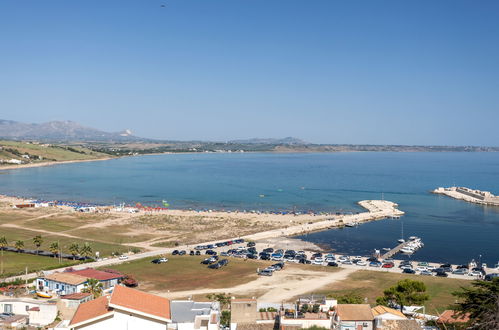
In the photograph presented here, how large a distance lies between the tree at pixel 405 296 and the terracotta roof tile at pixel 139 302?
14143 mm

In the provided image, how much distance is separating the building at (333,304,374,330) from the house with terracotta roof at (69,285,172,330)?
608 centimetres

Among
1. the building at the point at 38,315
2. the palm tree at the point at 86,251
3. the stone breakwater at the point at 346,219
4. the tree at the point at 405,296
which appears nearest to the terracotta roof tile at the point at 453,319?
the tree at the point at 405,296

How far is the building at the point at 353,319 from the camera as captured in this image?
15844mm

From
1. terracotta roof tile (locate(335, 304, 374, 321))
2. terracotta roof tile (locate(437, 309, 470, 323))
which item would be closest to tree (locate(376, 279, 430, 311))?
terracotta roof tile (locate(437, 309, 470, 323))

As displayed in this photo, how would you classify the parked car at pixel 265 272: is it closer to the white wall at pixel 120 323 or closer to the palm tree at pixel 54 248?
the palm tree at pixel 54 248

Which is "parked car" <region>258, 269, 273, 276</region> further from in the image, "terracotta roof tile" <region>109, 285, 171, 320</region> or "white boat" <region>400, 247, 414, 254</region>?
"terracotta roof tile" <region>109, 285, 171, 320</region>

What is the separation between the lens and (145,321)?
1293 cm

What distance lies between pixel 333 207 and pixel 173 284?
45.3 metres

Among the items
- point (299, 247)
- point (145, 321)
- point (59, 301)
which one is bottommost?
point (299, 247)

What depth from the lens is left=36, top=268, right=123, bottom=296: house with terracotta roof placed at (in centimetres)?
2564

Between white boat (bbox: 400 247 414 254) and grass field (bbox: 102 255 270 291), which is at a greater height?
grass field (bbox: 102 255 270 291)

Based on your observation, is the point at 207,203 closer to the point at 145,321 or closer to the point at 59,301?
the point at 59,301

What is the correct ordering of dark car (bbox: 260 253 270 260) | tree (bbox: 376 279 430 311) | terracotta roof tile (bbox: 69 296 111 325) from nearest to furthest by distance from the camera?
terracotta roof tile (bbox: 69 296 111 325)
tree (bbox: 376 279 430 311)
dark car (bbox: 260 253 270 260)

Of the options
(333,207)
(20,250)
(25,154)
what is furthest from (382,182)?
(25,154)
